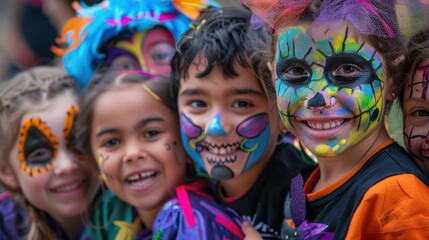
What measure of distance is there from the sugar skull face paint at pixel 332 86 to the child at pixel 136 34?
99cm

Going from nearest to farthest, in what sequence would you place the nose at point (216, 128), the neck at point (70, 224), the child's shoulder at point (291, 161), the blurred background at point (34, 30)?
the nose at point (216, 128), the child's shoulder at point (291, 161), the neck at point (70, 224), the blurred background at point (34, 30)

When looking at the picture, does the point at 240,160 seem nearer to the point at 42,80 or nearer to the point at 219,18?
the point at 219,18

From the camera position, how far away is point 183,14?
108 inches

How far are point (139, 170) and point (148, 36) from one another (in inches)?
28.0

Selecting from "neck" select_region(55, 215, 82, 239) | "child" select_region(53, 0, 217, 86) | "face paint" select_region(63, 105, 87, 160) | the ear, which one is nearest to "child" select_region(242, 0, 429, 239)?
"child" select_region(53, 0, 217, 86)

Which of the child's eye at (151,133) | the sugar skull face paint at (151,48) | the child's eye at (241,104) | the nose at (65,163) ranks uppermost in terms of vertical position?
the child's eye at (241,104)

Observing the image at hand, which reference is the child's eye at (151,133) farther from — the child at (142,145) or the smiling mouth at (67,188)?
the smiling mouth at (67,188)

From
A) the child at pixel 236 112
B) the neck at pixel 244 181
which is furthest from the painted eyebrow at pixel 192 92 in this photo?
the neck at pixel 244 181

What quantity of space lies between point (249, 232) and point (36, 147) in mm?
1066

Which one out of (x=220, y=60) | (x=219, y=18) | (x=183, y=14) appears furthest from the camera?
(x=183, y=14)

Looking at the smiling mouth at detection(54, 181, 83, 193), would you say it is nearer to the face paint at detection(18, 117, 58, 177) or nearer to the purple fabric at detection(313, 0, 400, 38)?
the face paint at detection(18, 117, 58, 177)

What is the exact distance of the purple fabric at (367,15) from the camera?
1703 mm

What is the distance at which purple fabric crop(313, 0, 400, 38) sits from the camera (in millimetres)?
1703

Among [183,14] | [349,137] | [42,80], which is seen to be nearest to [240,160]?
[349,137]
